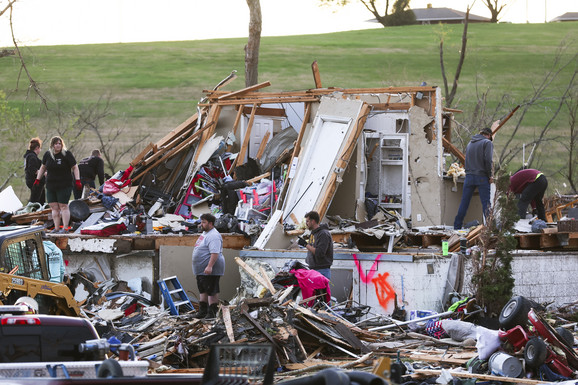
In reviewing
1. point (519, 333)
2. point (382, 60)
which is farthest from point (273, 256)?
point (382, 60)

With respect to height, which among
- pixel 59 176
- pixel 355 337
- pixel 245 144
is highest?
pixel 245 144

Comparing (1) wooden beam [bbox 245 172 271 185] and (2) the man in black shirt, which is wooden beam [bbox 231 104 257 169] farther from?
(2) the man in black shirt

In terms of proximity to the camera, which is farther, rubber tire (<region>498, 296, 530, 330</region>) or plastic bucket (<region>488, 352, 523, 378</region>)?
rubber tire (<region>498, 296, 530, 330</region>)

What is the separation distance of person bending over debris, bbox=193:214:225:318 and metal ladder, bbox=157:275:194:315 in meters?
1.06

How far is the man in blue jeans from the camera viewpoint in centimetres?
1608

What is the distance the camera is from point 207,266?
1337 cm

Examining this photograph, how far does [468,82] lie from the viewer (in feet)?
179

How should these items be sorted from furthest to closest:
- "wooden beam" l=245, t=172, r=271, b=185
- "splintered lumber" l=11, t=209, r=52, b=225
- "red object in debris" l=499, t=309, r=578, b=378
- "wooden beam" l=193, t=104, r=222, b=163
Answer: "wooden beam" l=193, t=104, r=222, b=163 → "wooden beam" l=245, t=172, r=271, b=185 → "splintered lumber" l=11, t=209, r=52, b=225 → "red object in debris" l=499, t=309, r=578, b=378

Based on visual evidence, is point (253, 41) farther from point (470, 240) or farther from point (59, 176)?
point (470, 240)

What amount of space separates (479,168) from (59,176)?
7850mm

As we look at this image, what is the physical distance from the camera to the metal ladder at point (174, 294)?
1456 centimetres

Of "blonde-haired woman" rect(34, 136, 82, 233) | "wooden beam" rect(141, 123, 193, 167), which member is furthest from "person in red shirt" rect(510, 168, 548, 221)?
"blonde-haired woman" rect(34, 136, 82, 233)

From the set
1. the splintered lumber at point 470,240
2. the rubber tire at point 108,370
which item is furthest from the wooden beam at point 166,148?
the rubber tire at point 108,370

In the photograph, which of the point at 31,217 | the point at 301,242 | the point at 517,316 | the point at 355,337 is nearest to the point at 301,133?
the point at 301,242
